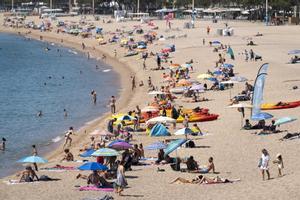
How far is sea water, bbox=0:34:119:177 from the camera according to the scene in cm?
3677

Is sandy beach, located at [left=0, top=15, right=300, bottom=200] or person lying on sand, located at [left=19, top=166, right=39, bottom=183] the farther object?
person lying on sand, located at [left=19, top=166, right=39, bottom=183]

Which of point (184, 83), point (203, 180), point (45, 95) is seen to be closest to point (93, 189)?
point (203, 180)

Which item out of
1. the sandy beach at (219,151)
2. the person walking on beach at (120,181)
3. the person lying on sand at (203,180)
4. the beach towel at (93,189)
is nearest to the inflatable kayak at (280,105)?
the sandy beach at (219,151)

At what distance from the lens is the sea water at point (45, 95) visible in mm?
36772

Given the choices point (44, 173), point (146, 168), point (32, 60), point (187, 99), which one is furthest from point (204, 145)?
point (32, 60)

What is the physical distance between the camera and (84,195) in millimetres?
22203

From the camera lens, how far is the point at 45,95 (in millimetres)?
54688

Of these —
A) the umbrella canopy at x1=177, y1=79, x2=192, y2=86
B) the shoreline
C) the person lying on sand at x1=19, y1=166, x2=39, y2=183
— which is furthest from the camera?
the umbrella canopy at x1=177, y1=79, x2=192, y2=86

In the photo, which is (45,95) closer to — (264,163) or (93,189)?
(93,189)

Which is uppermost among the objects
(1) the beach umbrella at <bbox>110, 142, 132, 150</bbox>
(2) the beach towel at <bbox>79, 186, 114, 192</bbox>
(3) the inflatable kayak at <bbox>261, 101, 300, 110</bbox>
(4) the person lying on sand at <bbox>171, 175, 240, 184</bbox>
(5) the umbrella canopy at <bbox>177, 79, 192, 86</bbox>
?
(5) the umbrella canopy at <bbox>177, 79, 192, 86</bbox>

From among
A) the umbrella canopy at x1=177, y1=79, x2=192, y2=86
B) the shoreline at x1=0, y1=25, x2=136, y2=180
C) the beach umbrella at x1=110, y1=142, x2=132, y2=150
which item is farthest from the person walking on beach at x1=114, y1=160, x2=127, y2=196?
the umbrella canopy at x1=177, y1=79, x2=192, y2=86

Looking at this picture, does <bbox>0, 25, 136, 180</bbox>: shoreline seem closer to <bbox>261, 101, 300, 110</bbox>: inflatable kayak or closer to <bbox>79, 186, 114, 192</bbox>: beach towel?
<bbox>79, 186, 114, 192</bbox>: beach towel

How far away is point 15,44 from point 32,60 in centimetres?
2613

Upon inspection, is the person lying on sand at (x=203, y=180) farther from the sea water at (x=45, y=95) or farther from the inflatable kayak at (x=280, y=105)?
the inflatable kayak at (x=280, y=105)
